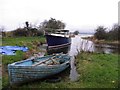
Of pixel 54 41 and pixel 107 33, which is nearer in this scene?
pixel 54 41

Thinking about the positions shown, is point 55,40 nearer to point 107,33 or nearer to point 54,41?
point 54,41

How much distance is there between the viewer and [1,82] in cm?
1332

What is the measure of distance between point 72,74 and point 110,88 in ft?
16.2

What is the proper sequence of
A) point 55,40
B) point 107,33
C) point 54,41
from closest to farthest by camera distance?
point 54,41 < point 55,40 < point 107,33

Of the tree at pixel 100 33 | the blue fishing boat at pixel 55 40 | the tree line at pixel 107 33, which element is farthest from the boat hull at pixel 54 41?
the tree at pixel 100 33

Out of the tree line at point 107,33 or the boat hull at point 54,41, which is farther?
the tree line at point 107,33

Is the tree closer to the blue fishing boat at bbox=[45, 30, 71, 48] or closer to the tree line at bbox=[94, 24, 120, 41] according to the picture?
the tree line at bbox=[94, 24, 120, 41]

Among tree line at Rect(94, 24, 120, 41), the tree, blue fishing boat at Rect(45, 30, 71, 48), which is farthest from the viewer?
the tree

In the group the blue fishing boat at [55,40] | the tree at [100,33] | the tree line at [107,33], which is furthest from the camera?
the tree at [100,33]

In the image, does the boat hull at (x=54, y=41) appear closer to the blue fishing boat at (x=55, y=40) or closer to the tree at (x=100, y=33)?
A: the blue fishing boat at (x=55, y=40)

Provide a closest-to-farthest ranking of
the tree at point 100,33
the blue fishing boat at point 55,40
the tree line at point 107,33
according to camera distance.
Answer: the blue fishing boat at point 55,40, the tree line at point 107,33, the tree at point 100,33

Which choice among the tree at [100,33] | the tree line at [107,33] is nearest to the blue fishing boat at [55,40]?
the tree line at [107,33]

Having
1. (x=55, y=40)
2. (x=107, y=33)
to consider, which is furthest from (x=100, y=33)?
(x=55, y=40)

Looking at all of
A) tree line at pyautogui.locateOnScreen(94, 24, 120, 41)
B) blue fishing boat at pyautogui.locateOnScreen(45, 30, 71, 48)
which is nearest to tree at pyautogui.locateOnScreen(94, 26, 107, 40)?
tree line at pyautogui.locateOnScreen(94, 24, 120, 41)
